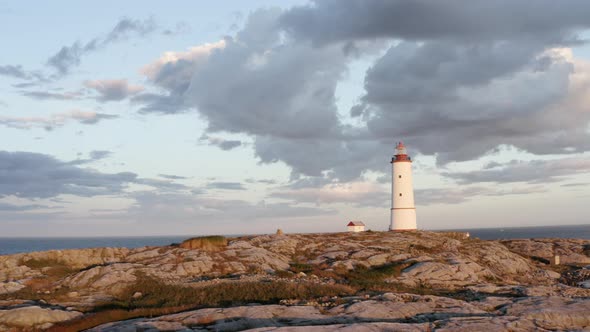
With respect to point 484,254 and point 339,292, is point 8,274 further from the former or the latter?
point 484,254

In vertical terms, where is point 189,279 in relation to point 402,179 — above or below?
below

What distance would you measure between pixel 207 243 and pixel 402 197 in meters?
30.5

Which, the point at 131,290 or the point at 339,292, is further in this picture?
the point at 131,290

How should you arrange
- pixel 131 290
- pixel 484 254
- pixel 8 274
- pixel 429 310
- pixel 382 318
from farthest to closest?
1. pixel 484 254
2. pixel 8 274
3. pixel 131 290
4. pixel 429 310
5. pixel 382 318

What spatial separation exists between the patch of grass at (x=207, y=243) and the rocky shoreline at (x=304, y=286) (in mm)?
145

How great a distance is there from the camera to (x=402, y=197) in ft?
219

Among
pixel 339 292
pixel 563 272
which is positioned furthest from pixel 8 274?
pixel 563 272

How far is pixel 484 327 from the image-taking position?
18750 millimetres

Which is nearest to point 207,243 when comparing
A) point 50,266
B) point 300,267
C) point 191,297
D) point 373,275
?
point 300,267

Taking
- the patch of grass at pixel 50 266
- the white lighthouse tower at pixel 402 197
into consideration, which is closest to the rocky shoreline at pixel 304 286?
the patch of grass at pixel 50 266

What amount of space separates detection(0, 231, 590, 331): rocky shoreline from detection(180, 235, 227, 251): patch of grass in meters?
0.14

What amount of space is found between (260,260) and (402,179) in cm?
3126

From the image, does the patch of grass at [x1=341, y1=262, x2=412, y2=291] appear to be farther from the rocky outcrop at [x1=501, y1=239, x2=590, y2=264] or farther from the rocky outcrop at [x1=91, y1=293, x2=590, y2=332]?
the rocky outcrop at [x1=501, y1=239, x2=590, y2=264]

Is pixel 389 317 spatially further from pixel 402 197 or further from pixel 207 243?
pixel 402 197
